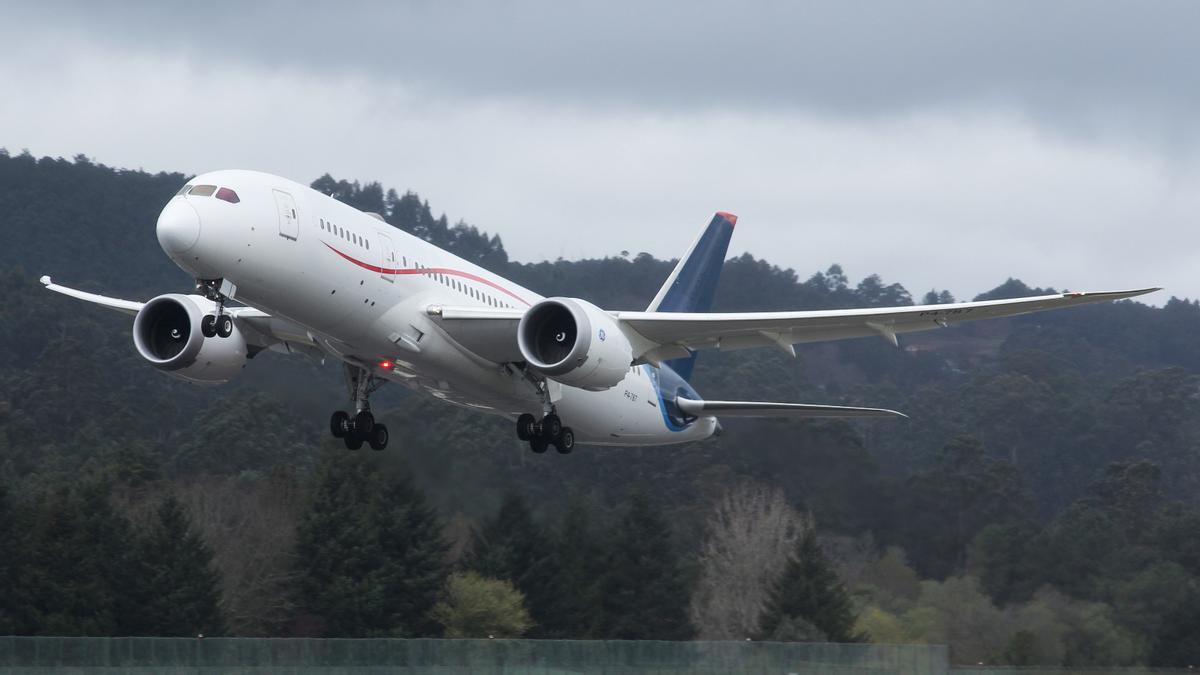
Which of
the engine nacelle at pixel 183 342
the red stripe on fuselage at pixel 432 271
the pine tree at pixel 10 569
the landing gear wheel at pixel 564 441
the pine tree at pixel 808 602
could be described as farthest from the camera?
the pine tree at pixel 10 569

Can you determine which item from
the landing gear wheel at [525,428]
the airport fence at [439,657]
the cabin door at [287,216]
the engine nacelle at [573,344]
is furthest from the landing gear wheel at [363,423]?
the cabin door at [287,216]

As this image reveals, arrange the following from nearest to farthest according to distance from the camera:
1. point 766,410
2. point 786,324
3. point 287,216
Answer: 1. point 287,216
2. point 786,324
3. point 766,410

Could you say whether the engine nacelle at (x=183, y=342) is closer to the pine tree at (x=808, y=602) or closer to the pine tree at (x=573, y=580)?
the pine tree at (x=808, y=602)

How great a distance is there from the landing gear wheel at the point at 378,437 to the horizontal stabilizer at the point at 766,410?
23.0 feet

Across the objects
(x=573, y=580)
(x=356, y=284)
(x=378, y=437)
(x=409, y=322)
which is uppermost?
(x=356, y=284)

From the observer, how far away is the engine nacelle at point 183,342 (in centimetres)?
3219

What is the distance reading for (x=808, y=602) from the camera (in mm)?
52906

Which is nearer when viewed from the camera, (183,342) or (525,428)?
(183,342)

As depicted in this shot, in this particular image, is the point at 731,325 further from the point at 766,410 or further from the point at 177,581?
the point at 177,581

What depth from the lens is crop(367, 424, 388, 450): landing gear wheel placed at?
113 ft

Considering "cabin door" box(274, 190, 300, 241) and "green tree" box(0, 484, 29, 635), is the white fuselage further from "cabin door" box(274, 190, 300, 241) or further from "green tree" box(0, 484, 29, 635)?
"green tree" box(0, 484, 29, 635)

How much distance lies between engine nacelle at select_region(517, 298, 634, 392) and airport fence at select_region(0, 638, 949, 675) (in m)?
4.99

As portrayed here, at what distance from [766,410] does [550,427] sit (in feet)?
19.6

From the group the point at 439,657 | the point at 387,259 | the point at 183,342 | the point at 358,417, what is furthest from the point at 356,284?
the point at 439,657
